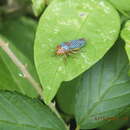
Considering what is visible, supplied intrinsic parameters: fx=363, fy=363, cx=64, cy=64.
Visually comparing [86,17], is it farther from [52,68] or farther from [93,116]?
[93,116]

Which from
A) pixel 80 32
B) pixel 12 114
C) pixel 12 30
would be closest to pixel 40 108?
pixel 12 114

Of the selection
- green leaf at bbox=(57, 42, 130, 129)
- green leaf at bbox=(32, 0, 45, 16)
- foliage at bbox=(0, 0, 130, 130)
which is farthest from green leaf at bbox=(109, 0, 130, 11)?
green leaf at bbox=(32, 0, 45, 16)

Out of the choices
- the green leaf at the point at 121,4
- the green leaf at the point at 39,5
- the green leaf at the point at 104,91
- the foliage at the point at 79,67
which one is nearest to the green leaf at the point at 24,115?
the foliage at the point at 79,67

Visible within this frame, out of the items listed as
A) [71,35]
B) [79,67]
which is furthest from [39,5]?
[79,67]

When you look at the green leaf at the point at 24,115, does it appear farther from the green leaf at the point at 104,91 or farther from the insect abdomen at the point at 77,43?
the insect abdomen at the point at 77,43

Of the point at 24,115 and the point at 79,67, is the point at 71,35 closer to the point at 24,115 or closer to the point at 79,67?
the point at 79,67

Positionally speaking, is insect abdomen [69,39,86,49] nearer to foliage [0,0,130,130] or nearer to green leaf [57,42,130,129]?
foliage [0,0,130,130]
